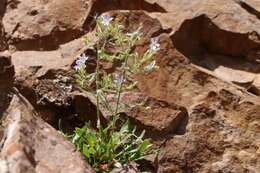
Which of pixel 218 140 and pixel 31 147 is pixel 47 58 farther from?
pixel 31 147

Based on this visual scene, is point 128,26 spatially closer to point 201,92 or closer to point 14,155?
point 201,92

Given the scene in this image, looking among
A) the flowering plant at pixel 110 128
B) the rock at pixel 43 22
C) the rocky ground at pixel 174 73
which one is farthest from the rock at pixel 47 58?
the flowering plant at pixel 110 128

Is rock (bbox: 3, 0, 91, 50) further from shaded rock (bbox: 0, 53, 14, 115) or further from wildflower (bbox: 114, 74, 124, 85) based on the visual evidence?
shaded rock (bbox: 0, 53, 14, 115)

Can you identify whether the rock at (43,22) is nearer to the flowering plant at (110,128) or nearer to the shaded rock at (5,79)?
the flowering plant at (110,128)

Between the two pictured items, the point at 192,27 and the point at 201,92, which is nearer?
the point at 201,92

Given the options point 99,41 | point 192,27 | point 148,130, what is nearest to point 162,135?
point 148,130

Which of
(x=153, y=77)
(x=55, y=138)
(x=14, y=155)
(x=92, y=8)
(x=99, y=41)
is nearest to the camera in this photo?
(x=14, y=155)

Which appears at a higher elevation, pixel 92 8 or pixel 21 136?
pixel 21 136

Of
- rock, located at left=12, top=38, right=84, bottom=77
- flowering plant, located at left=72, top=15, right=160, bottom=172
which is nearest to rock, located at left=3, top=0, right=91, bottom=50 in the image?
rock, located at left=12, top=38, right=84, bottom=77
